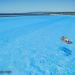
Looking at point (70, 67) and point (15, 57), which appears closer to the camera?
point (70, 67)

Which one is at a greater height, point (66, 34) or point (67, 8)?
point (67, 8)

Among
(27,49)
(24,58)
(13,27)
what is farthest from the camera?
(13,27)

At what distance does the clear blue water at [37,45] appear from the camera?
2244mm

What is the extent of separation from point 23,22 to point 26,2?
18.6 inches

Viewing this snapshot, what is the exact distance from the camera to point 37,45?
2771 millimetres

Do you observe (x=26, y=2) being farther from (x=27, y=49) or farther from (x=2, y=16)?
(x=27, y=49)

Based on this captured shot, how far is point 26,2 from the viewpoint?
12.3 ft

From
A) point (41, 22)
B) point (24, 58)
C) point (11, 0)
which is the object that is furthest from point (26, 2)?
point (24, 58)

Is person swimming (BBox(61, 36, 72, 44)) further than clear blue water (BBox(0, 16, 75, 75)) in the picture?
Yes

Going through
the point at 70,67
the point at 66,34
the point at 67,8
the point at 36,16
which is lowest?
the point at 70,67

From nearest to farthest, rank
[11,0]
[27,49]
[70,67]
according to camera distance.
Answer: [70,67]
[27,49]
[11,0]

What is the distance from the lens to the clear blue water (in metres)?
2.24

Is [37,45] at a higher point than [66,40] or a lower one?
lower

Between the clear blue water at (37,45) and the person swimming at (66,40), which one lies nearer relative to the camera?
the clear blue water at (37,45)
